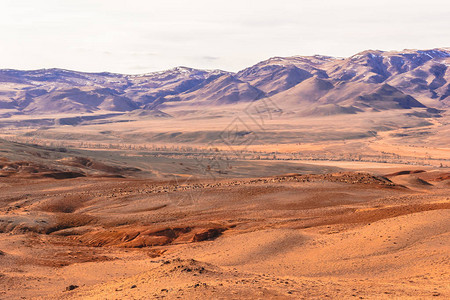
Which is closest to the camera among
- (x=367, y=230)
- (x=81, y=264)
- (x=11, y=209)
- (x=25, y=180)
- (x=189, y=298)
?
(x=189, y=298)

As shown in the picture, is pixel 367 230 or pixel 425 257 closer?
pixel 425 257

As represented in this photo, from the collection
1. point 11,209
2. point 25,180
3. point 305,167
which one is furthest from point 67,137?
point 11,209

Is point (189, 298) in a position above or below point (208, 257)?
above

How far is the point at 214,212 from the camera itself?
78.9 feet

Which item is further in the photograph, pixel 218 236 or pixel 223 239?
pixel 218 236

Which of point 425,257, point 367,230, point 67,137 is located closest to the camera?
point 425,257

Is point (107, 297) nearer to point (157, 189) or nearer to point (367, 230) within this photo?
point (367, 230)

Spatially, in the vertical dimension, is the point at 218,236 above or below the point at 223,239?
below

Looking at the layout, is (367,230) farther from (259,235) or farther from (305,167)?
(305,167)

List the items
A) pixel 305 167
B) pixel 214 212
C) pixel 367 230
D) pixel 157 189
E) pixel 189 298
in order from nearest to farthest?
pixel 189 298, pixel 367 230, pixel 214 212, pixel 157 189, pixel 305 167

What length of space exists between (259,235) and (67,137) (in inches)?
3935

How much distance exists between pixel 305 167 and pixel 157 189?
97.1 feet

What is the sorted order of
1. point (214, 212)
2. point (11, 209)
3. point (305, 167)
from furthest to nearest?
point (305, 167)
point (11, 209)
point (214, 212)

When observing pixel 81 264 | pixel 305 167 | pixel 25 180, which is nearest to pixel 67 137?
pixel 305 167
